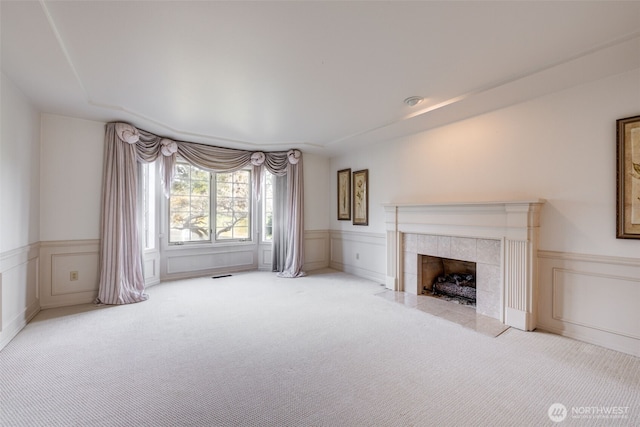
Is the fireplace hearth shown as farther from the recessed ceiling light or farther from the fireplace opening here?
the recessed ceiling light

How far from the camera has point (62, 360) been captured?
2293 millimetres

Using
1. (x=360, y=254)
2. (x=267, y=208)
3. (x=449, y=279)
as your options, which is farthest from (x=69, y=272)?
(x=449, y=279)

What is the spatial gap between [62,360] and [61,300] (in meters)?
1.76

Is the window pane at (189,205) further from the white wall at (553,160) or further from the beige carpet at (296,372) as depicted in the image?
the white wall at (553,160)

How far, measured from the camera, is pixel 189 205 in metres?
5.11

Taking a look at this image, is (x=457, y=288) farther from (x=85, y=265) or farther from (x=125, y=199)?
(x=85, y=265)

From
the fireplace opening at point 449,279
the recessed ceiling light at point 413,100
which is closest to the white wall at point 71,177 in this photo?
the recessed ceiling light at point 413,100

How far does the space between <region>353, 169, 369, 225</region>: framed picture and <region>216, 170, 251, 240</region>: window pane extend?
216 cm

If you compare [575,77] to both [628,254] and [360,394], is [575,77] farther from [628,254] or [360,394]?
[360,394]

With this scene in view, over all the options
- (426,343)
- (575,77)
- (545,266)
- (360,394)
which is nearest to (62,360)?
(360,394)

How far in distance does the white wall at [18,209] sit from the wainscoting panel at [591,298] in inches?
204

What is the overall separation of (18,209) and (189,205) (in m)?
2.36

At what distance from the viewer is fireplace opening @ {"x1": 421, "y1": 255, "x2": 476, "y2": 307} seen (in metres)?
3.84

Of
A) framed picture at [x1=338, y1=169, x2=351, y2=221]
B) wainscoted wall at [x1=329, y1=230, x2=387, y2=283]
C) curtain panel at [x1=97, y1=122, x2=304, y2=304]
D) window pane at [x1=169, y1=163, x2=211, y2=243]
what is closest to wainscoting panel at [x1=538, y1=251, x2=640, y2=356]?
wainscoted wall at [x1=329, y1=230, x2=387, y2=283]
